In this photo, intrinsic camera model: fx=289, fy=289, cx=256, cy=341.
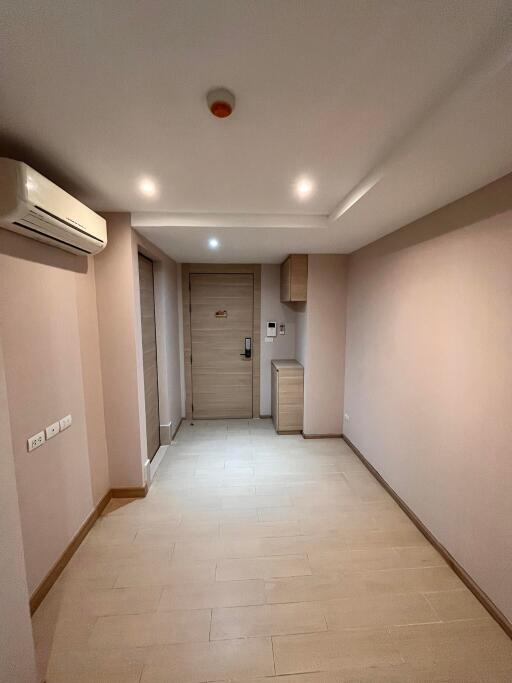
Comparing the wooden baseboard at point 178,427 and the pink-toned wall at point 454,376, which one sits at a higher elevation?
the pink-toned wall at point 454,376

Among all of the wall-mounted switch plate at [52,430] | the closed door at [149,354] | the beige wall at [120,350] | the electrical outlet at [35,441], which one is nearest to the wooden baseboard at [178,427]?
the closed door at [149,354]

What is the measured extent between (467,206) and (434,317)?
2.38ft

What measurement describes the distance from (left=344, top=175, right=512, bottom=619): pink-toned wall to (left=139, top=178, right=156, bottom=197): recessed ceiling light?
1.94m

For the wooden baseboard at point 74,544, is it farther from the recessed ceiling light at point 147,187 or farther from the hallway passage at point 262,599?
the recessed ceiling light at point 147,187

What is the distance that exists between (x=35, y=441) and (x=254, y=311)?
3.22 m

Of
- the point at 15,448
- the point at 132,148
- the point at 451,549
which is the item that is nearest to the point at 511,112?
the point at 132,148

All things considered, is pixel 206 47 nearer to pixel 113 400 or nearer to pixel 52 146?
pixel 52 146

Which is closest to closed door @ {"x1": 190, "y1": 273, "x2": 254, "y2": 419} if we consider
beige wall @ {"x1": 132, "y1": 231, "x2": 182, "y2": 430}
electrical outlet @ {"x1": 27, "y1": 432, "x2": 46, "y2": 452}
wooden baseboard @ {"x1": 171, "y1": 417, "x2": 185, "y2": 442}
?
wooden baseboard @ {"x1": 171, "y1": 417, "x2": 185, "y2": 442}

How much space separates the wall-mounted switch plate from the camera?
1.81 m

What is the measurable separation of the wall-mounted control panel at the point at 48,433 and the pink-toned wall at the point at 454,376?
2.60 metres

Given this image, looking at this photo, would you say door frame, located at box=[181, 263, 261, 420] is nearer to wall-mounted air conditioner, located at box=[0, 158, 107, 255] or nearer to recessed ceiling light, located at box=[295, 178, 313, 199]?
wall-mounted air conditioner, located at box=[0, 158, 107, 255]

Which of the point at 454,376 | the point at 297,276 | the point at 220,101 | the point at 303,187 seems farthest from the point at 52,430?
the point at 297,276

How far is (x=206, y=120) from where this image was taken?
121 centimetres

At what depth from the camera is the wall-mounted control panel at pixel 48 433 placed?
5.49 feet
